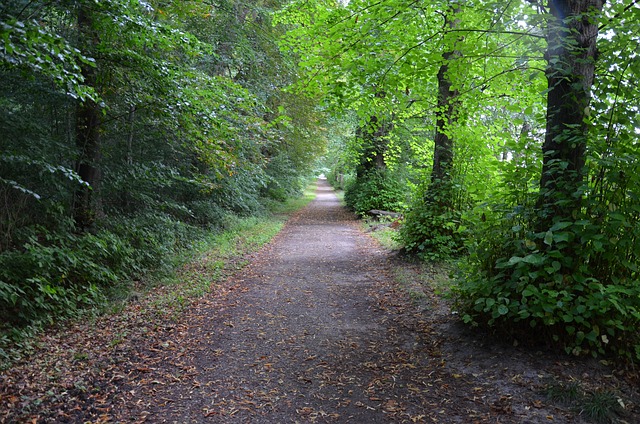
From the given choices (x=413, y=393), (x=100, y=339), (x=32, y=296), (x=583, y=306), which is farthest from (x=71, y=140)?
(x=583, y=306)

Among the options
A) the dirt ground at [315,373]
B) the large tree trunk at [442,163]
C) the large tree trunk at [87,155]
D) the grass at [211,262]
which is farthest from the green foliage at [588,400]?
the large tree trunk at [87,155]

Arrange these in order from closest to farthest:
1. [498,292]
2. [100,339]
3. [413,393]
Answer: [413,393] < [498,292] < [100,339]

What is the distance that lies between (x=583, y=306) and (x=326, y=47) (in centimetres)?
505

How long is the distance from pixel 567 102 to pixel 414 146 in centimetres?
733

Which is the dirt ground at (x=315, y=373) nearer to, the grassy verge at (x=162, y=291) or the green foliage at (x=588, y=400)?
the green foliage at (x=588, y=400)

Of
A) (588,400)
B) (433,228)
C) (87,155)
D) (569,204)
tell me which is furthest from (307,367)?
(87,155)

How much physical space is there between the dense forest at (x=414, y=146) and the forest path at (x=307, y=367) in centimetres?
91

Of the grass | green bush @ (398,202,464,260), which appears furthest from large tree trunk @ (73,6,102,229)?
green bush @ (398,202,464,260)

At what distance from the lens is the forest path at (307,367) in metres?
3.67

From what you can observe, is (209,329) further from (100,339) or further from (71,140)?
(71,140)

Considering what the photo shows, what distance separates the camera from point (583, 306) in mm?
3881

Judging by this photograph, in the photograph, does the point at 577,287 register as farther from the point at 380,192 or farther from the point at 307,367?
the point at 380,192

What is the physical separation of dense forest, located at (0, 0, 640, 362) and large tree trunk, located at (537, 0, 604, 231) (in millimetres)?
23

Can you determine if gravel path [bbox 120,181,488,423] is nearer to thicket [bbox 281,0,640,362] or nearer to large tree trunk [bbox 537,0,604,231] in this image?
thicket [bbox 281,0,640,362]
